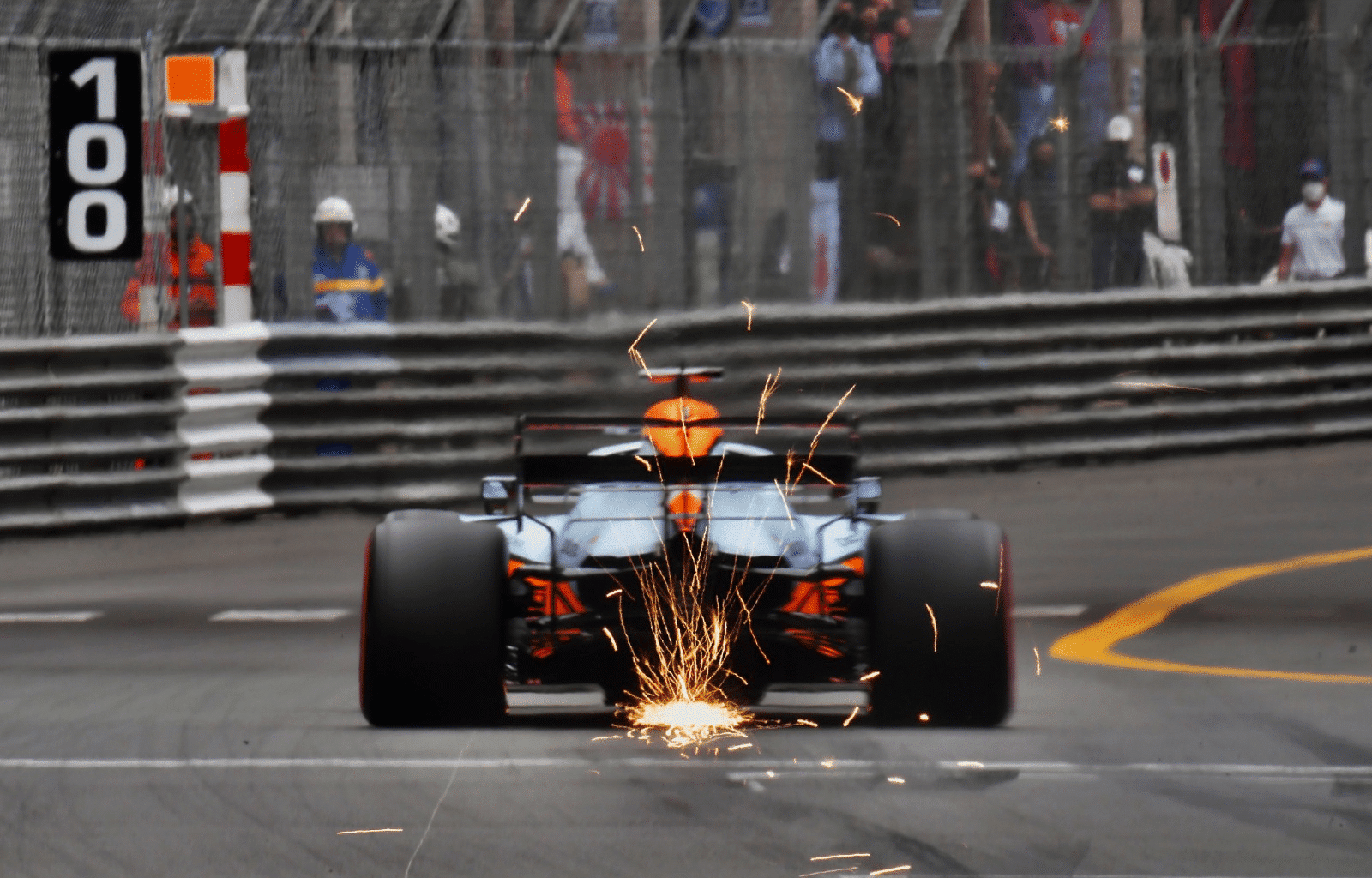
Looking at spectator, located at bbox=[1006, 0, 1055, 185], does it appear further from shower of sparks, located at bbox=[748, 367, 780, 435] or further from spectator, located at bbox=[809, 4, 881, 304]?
shower of sparks, located at bbox=[748, 367, 780, 435]

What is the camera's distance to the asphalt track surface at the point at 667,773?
5906 mm

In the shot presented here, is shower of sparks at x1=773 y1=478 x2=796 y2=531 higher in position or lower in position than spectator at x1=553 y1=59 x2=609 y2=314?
lower

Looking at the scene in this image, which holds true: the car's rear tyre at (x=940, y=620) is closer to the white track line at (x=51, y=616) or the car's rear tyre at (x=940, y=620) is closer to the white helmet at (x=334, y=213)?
the white track line at (x=51, y=616)

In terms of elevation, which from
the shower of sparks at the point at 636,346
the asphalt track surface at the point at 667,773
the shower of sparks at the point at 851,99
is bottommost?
the asphalt track surface at the point at 667,773

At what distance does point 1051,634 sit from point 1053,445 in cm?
686

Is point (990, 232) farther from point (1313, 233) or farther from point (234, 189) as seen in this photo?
point (234, 189)

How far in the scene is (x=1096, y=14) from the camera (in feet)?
56.2

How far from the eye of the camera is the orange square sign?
14.9 metres

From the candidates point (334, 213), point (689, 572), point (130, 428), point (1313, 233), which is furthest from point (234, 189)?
point (689, 572)

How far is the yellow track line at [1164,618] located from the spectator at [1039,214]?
3.98 metres

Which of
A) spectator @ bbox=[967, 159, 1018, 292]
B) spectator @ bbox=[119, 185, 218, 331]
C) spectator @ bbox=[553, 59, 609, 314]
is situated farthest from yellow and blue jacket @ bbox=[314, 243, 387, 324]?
spectator @ bbox=[967, 159, 1018, 292]

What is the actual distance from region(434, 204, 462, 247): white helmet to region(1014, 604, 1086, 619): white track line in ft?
17.4

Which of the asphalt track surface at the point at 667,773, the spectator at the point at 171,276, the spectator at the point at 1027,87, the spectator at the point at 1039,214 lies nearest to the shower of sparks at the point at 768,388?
the spectator at the point at 1039,214

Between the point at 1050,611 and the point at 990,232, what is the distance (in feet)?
20.1
